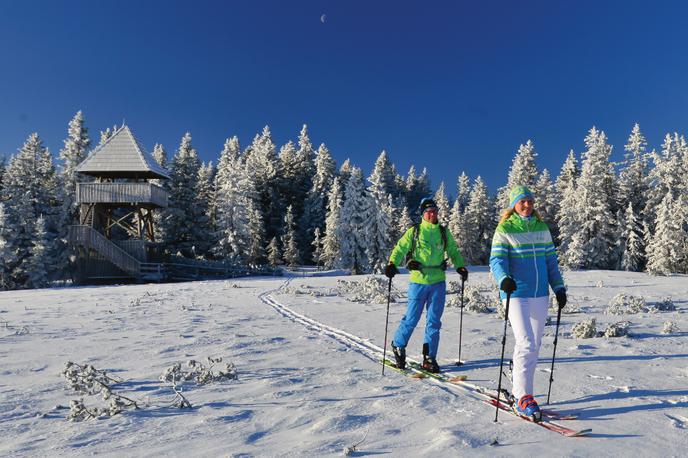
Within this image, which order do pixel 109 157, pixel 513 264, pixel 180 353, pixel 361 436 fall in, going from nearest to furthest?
pixel 361 436
pixel 513 264
pixel 180 353
pixel 109 157

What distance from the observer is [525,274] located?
14.0 ft

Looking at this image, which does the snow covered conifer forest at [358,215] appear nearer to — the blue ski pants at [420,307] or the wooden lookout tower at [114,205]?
the wooden lookout tower at [114,205]

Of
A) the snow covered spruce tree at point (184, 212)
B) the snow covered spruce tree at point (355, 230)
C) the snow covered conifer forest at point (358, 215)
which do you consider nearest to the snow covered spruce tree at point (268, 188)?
the snow covered conifer forest at point (358, 215)

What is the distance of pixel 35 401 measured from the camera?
4207 mm

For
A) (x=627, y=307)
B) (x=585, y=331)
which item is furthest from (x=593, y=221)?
(x=585, y=331)

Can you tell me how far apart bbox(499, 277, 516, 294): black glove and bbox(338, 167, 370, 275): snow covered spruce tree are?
37.6m

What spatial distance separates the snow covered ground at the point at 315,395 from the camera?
328cm

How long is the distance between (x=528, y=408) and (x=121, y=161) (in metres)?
30.9

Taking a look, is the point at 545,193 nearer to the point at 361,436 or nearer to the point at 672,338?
the point at 672,338

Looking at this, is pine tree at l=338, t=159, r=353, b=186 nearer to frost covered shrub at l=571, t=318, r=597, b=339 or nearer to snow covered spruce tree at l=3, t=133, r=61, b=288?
snow covered spruce tree at l=3, t=133, r=61, b=288

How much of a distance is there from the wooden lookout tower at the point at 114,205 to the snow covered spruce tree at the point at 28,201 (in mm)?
4482

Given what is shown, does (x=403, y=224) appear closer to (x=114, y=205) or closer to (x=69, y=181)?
(x=114, y=205)

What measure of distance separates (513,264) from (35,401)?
16.1 feet

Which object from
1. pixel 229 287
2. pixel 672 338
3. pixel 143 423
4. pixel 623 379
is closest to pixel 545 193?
pixel 229 287
